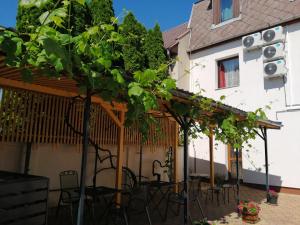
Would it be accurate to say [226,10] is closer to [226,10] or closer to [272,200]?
[226,10]

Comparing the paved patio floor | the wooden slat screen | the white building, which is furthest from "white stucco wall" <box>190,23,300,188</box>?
the wooden slat screen

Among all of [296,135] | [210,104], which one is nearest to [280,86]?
[296,135]

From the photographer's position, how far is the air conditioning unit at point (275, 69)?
1007cm

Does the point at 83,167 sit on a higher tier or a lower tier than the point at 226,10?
lower

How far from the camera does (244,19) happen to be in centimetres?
1203

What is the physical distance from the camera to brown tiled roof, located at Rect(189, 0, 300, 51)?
10713 mm

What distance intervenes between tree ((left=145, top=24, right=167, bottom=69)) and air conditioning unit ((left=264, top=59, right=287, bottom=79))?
429 centimetres

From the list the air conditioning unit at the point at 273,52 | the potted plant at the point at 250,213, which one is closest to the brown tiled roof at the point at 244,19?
the air conditioning unit at the point at 273,52

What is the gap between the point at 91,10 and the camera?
35.1ft

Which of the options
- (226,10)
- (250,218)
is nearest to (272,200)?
(250,218)

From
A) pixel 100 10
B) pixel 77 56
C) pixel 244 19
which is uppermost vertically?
pixel 244 19

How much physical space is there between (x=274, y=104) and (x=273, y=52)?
1945mm

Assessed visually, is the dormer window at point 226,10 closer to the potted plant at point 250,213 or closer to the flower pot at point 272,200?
the flower pot at point 272,200

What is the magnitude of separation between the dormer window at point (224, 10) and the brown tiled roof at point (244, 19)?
0.29 m
